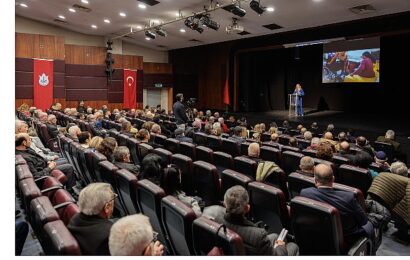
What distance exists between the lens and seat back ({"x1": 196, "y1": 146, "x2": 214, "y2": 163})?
15.4 ft

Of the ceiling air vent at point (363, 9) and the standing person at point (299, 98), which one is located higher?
the ceiling air vent at point (363, 9)

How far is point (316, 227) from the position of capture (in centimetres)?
245

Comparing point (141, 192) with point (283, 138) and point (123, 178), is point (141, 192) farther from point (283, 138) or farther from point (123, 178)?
point (283, 138)

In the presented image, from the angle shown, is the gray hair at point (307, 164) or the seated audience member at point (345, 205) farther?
the gray hair at point (307, 164)

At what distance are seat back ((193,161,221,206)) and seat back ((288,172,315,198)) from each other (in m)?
0.70

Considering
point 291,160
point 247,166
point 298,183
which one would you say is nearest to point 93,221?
point 298,183

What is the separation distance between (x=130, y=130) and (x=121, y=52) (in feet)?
32.9

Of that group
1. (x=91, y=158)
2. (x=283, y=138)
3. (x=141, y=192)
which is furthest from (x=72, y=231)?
(x=283, y=138)

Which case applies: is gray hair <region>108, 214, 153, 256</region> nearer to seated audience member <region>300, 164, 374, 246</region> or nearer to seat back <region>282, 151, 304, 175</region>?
seated audience member <region>300, 164, 374, 246</region>

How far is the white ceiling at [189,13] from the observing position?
841cm

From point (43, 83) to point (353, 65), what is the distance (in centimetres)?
1122

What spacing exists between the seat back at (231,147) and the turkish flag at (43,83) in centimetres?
984

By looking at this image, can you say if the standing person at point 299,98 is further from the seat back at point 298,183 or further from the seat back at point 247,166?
the seat back at point 298,183

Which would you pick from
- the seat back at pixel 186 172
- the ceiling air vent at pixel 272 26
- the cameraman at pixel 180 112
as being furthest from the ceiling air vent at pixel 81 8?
the seat back at pixel 186 172
